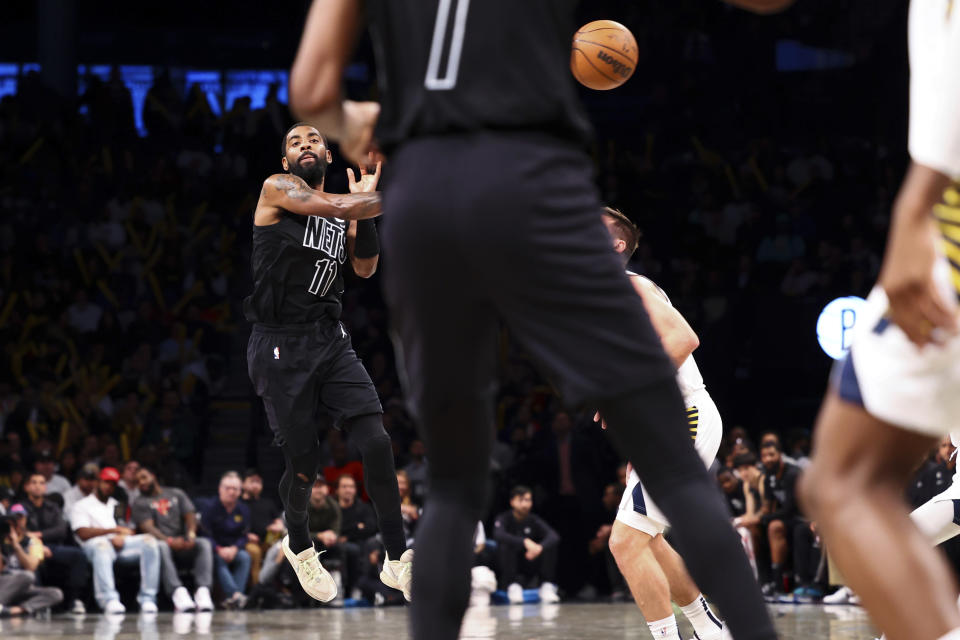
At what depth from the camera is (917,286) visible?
2164 mm

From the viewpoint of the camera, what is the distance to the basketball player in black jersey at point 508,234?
239cm

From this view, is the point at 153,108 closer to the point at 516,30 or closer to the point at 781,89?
the point at 781,89

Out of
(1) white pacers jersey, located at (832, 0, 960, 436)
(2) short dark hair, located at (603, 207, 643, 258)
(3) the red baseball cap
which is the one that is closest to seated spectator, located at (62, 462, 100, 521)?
(3) the red baseball cap

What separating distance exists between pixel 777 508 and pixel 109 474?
663 cm

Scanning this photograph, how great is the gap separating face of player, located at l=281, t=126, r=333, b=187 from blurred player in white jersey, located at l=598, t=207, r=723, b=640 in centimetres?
154

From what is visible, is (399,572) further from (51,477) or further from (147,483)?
(51,477)

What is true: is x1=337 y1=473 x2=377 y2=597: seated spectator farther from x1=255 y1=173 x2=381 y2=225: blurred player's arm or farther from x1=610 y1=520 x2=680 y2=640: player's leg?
x1=610 y1=520 x2=680 y2=640: player's leg

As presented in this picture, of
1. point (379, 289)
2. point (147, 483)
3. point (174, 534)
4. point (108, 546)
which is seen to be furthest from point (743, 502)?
point (379, 289)

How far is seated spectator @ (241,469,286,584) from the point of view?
12.9 m

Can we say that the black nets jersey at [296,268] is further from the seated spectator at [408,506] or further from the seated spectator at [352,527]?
the seated spectator at [352,527]

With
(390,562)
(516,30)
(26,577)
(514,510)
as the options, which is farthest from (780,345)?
(516,30)

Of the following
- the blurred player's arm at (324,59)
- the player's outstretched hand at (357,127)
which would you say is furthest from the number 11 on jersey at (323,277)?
the blurred player's arm at (324,59)

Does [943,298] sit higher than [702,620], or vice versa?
[943,298]

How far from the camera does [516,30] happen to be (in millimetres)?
2447
